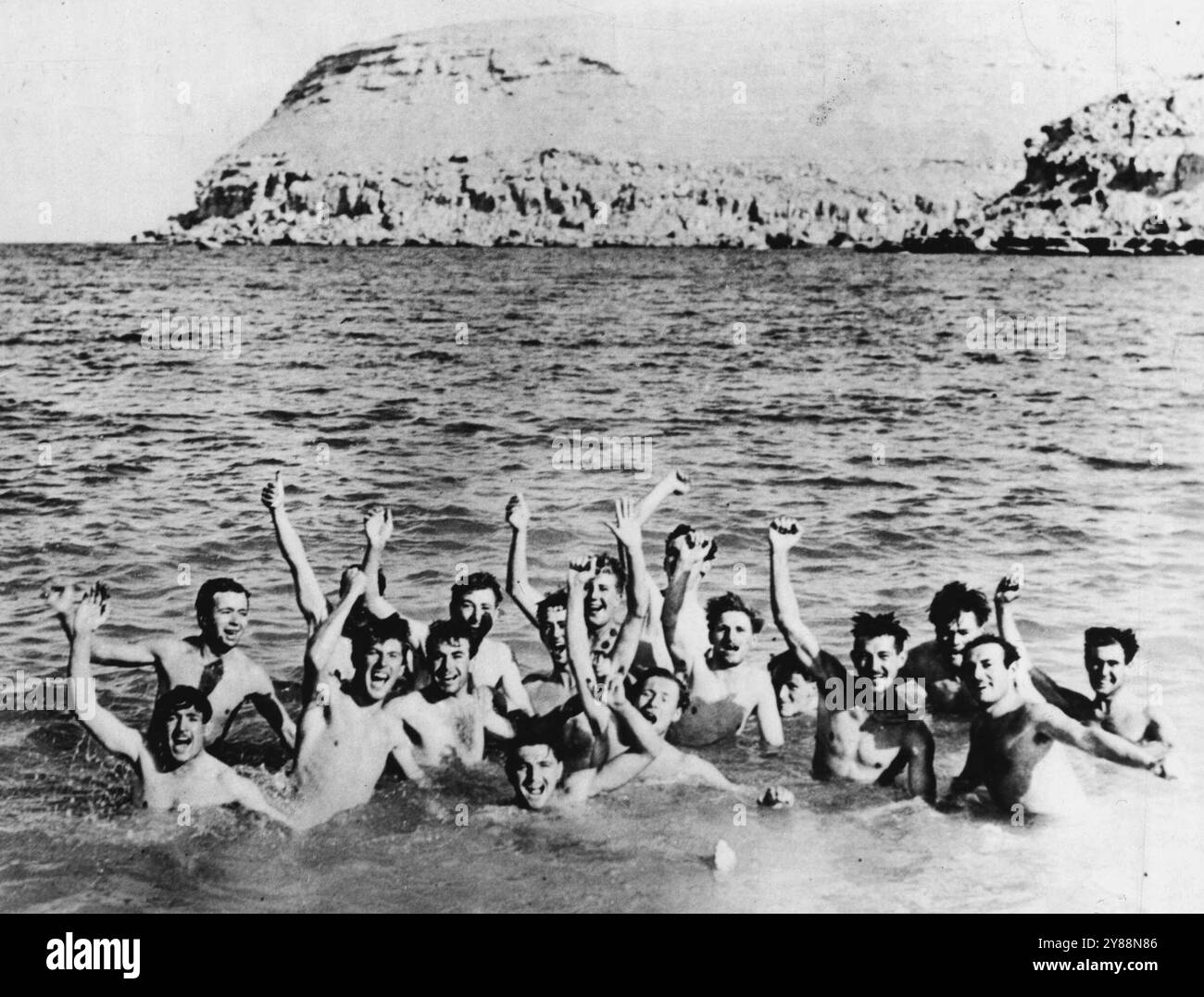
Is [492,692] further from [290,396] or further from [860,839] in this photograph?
[290,396]

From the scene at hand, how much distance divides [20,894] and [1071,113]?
235 inches

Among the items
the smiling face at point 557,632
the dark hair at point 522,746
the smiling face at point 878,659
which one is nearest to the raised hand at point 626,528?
the smiling face at point 557,632

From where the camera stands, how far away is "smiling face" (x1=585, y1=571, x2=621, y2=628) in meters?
3.88

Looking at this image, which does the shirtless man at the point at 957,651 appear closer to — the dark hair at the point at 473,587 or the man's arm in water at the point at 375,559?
the dark hair at the point at 473,587

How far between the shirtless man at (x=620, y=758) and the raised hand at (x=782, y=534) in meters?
0.58

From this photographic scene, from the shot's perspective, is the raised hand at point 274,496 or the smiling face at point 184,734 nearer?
the smiling face at point 184,734

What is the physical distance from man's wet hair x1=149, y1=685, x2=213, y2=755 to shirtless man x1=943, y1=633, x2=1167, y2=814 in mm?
2555

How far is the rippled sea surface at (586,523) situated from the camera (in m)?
3.64

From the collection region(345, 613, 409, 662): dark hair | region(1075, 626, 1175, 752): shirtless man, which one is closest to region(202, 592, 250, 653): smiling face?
region(345, 613, 409, 662): dark hair

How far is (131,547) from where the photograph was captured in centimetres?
494

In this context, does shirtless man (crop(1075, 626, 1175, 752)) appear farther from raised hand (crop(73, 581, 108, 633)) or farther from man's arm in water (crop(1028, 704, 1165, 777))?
raised hand (crop(73, 581, 108, 633))

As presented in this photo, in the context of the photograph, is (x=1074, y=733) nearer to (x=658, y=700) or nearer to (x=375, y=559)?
(x=658, y=700)

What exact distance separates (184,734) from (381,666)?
0.67 meters
